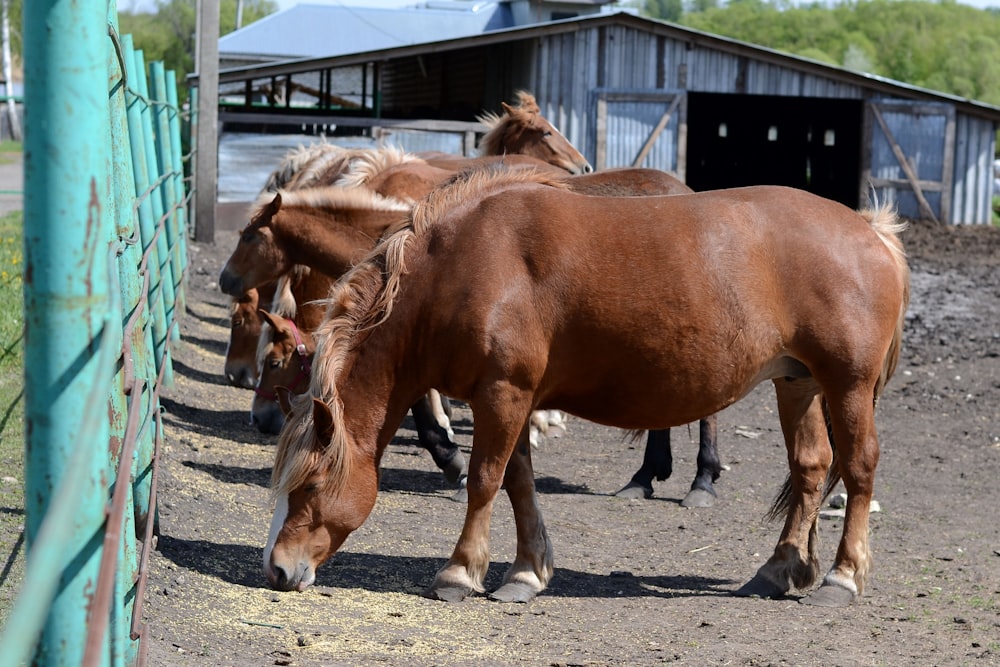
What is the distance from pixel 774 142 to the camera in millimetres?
31938

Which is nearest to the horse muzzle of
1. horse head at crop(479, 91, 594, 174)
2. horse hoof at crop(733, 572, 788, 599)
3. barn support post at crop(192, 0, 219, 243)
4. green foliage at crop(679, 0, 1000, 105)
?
horse hoof at crop(733, 572, 788, 599)

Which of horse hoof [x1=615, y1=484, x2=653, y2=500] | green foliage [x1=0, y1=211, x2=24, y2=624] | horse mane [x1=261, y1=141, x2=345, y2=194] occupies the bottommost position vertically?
horse hoof [x1=615, y1=484, x2=653, y2=500]

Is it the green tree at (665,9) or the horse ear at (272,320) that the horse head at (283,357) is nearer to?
the horse ear at (272,320)

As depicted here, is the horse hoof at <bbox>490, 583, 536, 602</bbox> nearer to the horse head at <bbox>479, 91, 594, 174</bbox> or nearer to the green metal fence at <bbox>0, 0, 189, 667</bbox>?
the green metal fence at <bbox>0, 0, 189, 667</bbox>

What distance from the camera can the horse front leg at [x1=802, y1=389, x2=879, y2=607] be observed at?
16.1ft

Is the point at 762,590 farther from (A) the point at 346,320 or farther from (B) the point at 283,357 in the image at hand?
(B) the point at 283,357

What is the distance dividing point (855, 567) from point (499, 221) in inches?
84.6

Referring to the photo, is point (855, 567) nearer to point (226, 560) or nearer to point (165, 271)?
point (226, 560)

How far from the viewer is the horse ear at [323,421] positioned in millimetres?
4438

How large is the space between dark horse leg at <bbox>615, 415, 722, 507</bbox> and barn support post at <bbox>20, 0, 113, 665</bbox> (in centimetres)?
528

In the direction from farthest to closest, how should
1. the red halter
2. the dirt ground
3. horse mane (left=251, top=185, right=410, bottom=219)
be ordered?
the red halter
horse mane (left=251, top=185, right=410, bottom=219)
the dirt ground

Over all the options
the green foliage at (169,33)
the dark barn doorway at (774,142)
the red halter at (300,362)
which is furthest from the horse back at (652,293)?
the green foliage at (169,33)

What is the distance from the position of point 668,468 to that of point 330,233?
8.39 feet

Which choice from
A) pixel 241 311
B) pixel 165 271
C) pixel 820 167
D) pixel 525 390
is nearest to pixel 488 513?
pixel 525 390
